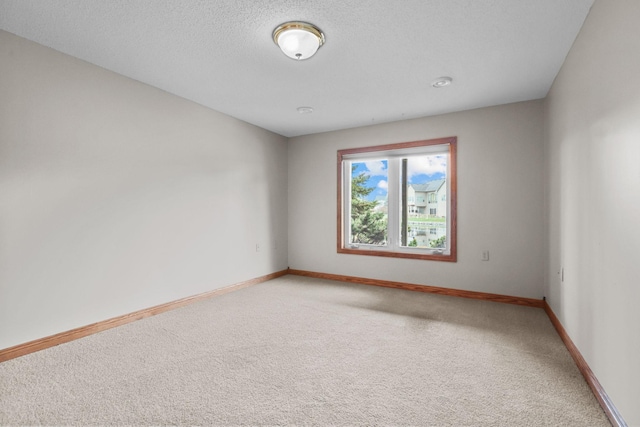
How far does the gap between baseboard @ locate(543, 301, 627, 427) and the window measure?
1587mm

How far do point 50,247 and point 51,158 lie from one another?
700 mm

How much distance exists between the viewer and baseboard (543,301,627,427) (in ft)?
4.86

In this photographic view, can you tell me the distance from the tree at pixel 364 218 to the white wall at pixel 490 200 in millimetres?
323

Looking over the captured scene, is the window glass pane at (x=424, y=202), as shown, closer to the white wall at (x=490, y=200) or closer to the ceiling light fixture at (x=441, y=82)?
the white wall at (x=490, y=200)

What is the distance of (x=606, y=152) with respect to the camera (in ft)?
5.51

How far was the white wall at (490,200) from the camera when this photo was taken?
3.48 m

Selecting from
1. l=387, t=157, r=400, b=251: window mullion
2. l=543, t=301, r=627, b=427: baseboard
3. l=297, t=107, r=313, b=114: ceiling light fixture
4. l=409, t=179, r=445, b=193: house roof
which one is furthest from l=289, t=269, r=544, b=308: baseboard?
l=297, t=107, r=313, b=114: ceiling light fixture

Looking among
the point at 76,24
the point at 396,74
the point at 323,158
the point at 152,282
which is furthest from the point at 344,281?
the point at 76,24

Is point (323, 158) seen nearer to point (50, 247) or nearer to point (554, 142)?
point (554, 142)

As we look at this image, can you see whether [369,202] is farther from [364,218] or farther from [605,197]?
[605,197]

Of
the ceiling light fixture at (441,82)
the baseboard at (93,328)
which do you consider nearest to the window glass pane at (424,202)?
the ceiling light fixture at (441,82)

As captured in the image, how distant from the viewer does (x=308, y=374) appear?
6.47ft

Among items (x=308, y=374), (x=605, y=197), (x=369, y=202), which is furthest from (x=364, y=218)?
(x=605, y=197)

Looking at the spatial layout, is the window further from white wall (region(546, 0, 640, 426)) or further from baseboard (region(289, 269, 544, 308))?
white wall (region(546, 0, 640, 426))
